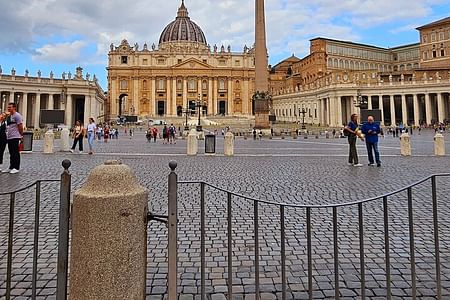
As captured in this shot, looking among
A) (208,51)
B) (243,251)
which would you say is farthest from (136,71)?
(243,251)

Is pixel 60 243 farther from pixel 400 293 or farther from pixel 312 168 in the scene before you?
pixel 312 168

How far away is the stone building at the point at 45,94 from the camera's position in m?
60.9

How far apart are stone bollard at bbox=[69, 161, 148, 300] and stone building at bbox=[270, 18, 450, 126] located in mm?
51961

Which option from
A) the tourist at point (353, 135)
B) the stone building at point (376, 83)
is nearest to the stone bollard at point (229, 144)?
the tourist at point (353, 135)

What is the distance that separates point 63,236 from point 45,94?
72.4 metres

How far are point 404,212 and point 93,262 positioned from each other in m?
5.09

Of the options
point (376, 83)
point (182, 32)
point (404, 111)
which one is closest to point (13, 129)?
point (376, 83)

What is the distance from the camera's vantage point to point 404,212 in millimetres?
5836

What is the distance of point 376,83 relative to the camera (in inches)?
2633

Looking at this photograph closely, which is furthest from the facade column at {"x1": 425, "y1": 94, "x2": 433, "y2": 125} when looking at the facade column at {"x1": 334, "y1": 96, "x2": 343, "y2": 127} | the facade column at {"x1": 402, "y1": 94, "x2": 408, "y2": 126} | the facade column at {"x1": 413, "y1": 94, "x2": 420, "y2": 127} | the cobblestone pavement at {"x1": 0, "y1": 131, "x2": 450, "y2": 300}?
the cobblestone pavement at {"x1": 0, "y1": 131, "x2": 450, "y2": 300}

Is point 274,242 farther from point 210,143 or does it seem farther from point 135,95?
point 135,95

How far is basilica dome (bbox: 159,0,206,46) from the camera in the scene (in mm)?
107125

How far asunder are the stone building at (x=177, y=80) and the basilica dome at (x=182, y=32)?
1720 mm

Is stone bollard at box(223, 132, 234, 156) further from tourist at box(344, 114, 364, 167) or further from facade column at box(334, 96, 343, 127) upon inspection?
facade column at box(334, 96, 343, 127)
